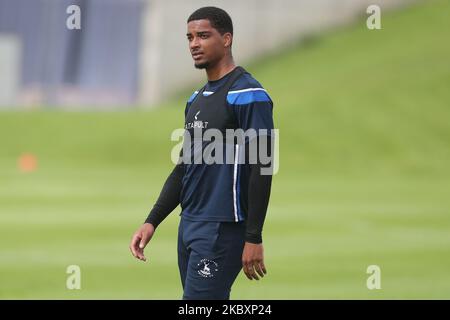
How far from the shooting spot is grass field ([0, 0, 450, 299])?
13.8 m

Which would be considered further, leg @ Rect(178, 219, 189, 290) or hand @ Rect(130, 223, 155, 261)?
hand @ Rect(130, 223, 155, 261)

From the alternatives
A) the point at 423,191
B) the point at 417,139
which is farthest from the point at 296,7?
the point at 423,191

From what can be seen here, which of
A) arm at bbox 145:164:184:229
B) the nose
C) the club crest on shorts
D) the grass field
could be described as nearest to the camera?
the club crest on shorts

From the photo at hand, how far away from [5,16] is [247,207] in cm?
7072

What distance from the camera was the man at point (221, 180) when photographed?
6539 millimetres

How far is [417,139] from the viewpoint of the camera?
128 ft

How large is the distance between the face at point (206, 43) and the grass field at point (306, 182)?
5586 millimetres

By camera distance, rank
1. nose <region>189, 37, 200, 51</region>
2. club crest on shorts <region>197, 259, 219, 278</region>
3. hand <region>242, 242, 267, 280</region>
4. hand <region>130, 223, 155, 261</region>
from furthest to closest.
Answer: hand <region>130, 223, 155, 261</region>, nose <region>189, 37, 200, 51</region>, club crest on shorts <region>197, 259, 219, 278</region>, hand <region>242, 242, 267, 280</region>

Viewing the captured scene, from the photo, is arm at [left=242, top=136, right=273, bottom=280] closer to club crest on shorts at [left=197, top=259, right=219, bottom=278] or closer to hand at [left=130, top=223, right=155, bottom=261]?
club crest on shorts at [left=197, top=259, right=219, bottom=278]

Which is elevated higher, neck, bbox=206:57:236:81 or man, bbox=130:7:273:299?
neck, bbox=206:57:236:81

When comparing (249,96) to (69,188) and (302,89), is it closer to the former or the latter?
(69,188)

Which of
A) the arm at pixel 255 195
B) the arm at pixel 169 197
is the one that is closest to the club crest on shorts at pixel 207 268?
the arm at pixel 255 195

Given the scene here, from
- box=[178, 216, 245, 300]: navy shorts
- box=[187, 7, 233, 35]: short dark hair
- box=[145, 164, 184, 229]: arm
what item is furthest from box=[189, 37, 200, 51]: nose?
box=[178, 216, 245, 300]: navy shorts

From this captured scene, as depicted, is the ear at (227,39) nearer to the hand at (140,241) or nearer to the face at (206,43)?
the face at (206,43)
